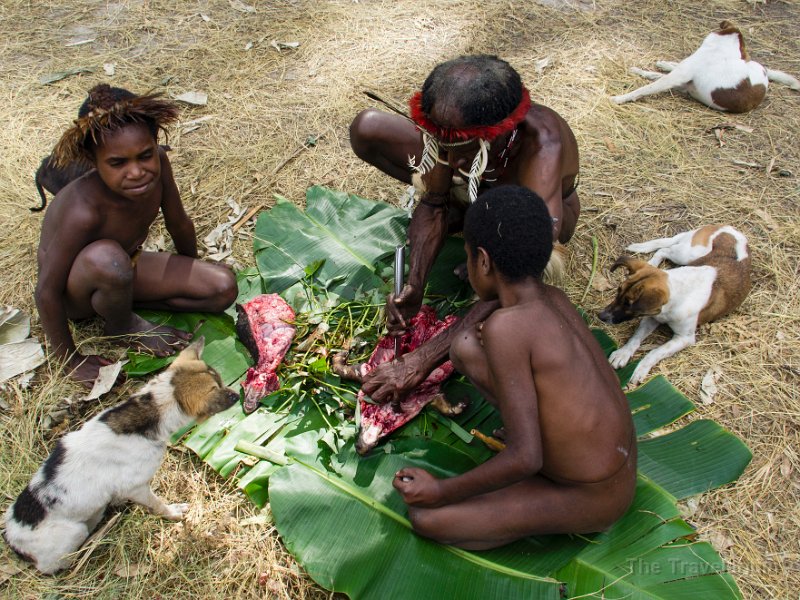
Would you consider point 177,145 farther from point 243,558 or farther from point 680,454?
point 680,454

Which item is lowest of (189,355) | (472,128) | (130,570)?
(130,570)

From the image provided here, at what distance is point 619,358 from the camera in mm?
3428

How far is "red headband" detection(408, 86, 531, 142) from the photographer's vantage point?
8.77 ft

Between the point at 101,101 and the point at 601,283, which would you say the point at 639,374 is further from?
the point at 101,101

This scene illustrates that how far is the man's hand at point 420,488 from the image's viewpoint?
246 centimetres

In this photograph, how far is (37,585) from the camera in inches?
101

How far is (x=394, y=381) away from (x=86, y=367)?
1635 millimetres

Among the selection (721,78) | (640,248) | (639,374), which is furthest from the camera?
(721,78)

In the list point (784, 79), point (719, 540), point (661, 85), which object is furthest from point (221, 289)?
point (784, 79)

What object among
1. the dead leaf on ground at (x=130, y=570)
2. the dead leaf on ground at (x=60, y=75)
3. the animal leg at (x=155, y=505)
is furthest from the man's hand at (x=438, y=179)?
the dead leaf on ground at (x=60, y=75)

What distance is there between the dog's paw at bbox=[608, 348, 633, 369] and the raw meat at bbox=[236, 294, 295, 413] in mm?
1741

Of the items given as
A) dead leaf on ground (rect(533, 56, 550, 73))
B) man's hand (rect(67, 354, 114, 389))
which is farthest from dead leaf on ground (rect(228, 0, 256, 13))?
man's hand (rect(67, 354, 114, 389))

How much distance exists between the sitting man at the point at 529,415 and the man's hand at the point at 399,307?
0.65 m

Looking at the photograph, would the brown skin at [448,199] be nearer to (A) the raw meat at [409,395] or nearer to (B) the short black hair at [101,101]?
(A) the raw meat at [409,395]
